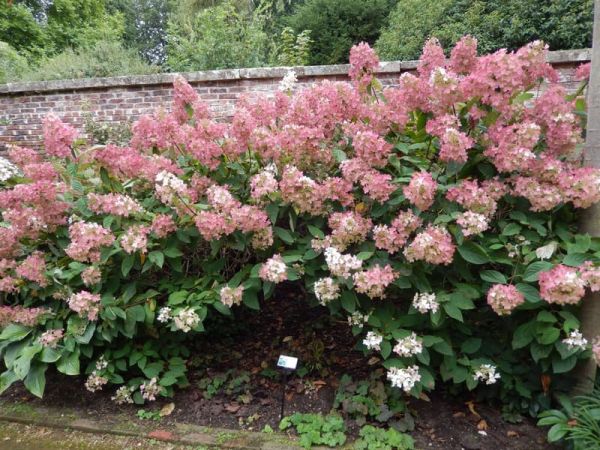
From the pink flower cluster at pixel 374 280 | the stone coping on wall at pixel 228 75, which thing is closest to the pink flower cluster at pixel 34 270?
the pink flower cluster at pixel 374 280

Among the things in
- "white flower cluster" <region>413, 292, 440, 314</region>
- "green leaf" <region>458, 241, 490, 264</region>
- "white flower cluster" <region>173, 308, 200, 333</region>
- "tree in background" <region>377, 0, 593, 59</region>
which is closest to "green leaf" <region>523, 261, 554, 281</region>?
"green leaf" <region>458, 241, 490, 264</region>

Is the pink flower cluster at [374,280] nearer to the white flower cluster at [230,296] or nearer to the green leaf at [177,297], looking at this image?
the white flower cluster at [230,296]

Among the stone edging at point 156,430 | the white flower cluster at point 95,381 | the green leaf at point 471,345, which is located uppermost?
the green leaf at point 471,345

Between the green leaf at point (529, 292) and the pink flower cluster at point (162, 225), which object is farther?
the pink flower cluster at point (162, 225)

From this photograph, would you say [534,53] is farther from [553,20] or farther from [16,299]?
[553,20]

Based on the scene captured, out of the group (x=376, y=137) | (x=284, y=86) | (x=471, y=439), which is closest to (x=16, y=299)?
(x=284, y=86)

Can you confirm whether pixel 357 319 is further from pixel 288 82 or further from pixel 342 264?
pixel 288 82

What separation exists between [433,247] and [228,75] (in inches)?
158

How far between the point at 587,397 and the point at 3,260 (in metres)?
3.01

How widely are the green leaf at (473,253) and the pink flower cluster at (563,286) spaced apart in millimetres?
244

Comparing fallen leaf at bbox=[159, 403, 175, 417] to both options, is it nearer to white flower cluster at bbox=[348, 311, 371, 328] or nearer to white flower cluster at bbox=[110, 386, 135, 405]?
white flower cluster at bbox=[110, 386, 135, 405]

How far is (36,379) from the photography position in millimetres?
2324

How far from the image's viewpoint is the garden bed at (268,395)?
2242mm

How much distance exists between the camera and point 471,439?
219cm
